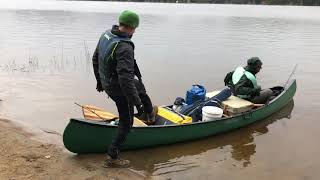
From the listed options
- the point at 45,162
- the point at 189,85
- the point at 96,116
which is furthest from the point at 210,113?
the point at 189,85

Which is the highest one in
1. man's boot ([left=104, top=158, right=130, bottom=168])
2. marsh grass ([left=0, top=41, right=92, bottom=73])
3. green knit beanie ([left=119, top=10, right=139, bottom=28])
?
green knit beanie ([left=119, top=10, right=139, bottom=28])

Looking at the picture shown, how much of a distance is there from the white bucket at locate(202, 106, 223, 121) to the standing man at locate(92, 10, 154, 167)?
70.2 inches

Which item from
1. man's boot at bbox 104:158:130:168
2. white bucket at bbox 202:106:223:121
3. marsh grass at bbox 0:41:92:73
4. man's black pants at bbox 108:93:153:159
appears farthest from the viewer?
marsh grass at bbox 0:41:92:73

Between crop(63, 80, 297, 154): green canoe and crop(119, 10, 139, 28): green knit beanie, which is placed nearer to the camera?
crop(119, 10, 139, 28): green knit beanie

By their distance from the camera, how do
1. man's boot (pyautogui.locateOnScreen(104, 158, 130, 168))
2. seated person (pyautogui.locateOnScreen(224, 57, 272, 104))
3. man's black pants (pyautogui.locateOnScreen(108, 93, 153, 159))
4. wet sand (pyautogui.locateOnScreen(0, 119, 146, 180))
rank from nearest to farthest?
wet sand (pyautogui.locateOnScreen(0, 119, 146, 180)) → man's black pants (pyautogui.locateOnScreen(108, 93, 153, 159)) → man's boot (pyautogui.locateOnScreen(104, 158, 130, 168)) → seated person (pyautogui.locateOnScreen(224, 57, 272, 104))

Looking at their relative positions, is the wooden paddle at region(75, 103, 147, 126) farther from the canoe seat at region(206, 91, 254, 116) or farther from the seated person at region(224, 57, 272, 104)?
the seated person at region(224, 57, 272, 104)

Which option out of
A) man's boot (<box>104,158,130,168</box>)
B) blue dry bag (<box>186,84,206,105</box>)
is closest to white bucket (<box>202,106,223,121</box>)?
blue dry bag (<box>186,84,206,105</box>)

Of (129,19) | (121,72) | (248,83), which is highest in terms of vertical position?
(129,19)

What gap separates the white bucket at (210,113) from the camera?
26.6 ft

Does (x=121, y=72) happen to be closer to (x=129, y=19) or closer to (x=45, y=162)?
(x=129, y=19)

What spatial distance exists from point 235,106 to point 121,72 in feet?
12.2

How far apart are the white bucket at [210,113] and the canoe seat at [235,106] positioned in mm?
502

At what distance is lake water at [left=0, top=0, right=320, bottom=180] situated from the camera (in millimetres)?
7363

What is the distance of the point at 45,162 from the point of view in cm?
636
